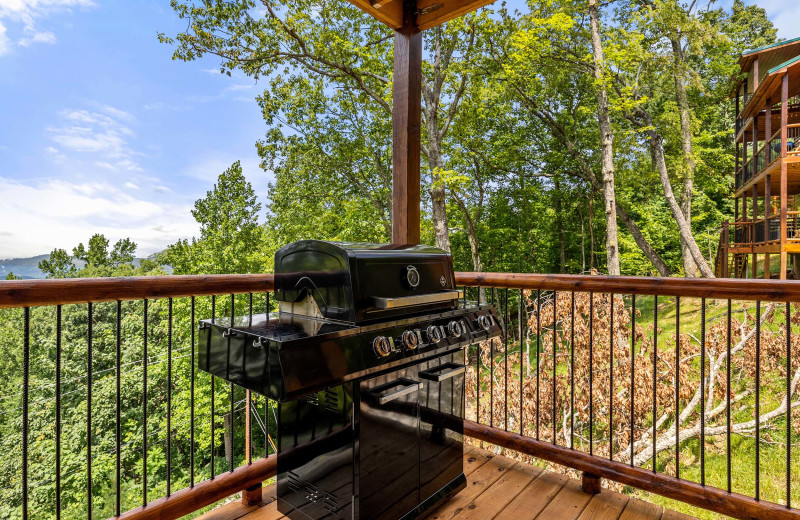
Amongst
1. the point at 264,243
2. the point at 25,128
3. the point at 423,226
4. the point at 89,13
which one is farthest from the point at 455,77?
the point at 25,128

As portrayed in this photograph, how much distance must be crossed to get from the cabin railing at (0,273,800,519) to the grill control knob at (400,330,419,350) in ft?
2.37

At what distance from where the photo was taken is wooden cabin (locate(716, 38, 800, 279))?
676 centimetres

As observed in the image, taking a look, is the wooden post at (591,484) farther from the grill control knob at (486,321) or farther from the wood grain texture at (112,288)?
the wood grain texture at (112,288)

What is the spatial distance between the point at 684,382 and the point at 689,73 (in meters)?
9.10

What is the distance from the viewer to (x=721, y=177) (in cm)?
1090

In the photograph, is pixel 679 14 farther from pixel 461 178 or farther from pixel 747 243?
pixel 461 178

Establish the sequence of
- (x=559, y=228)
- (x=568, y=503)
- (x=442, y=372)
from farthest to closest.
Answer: (x=559, y=228), (x=568, y=503), (x=442, y=372)

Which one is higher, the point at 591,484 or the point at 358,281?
the point at 358,281

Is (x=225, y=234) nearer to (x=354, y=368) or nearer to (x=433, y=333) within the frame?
(x=433, y=333)

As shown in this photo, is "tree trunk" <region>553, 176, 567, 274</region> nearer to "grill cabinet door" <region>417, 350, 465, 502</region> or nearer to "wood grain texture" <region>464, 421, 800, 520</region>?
"wood grain texture" <region>464, 421, 800, 520</region>

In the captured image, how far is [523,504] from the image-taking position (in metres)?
1.80

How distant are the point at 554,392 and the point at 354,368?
1372 mm

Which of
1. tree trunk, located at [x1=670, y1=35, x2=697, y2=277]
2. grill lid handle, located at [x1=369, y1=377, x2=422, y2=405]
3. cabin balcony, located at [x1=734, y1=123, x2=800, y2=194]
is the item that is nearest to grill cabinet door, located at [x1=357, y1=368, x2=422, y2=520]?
grill lid handle, located at [x1=369, y1=377, x2=422, y2=405]

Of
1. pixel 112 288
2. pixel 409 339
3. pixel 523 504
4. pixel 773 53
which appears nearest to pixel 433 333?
pixel 409 339
